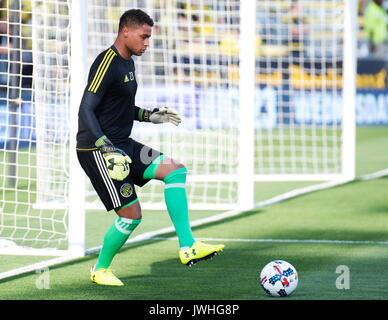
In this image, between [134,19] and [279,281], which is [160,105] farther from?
[279,281]

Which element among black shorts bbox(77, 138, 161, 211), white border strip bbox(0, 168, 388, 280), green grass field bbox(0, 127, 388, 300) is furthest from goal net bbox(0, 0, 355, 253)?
black shorts bbox(77, 138, 161, 211)

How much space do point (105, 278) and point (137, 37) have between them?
Result: 181 cm

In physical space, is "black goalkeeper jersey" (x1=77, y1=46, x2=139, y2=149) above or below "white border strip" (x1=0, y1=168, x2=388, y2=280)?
above

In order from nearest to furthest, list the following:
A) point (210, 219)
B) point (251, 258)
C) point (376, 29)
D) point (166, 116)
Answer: point (166, 116), point (251, 258), point (210, 219), point (376, 29)

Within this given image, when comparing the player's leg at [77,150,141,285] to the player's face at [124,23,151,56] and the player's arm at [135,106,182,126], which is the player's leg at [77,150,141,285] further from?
the player's face at [124,23,151,56]

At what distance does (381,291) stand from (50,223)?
435 cm

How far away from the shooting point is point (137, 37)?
6.90 m

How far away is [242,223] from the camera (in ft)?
34.0

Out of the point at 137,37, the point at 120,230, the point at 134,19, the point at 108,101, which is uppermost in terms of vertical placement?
the point at 134,19

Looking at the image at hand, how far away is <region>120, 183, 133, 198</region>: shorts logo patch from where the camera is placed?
22.7 ft

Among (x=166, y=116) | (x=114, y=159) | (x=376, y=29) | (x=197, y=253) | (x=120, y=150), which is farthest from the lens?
(x=376, y=29)

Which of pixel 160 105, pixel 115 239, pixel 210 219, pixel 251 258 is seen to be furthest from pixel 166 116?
pixel 160 105

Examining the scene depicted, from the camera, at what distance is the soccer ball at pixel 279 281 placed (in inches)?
255

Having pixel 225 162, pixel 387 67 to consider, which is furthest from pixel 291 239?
pixel 387 67
